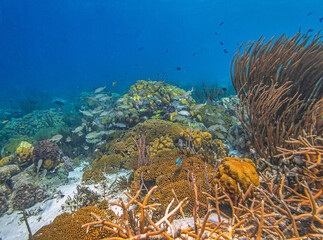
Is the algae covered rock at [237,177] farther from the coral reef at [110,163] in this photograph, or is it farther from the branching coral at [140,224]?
the coral reef at [110,163]

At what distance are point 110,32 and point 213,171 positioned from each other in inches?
4946

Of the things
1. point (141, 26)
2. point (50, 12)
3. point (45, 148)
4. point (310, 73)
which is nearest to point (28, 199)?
point (45, 148)

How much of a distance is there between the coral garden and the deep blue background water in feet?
131

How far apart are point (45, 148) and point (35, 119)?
1032cm

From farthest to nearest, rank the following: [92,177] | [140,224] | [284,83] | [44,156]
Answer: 1. [44,156]
2. [92,177]
3. [284,83]
4. [140,224]

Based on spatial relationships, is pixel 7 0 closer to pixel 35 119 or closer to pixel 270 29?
pixel 35 119

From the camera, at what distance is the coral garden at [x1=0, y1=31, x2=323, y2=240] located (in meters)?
1.69

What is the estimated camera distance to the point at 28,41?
92.8 meters

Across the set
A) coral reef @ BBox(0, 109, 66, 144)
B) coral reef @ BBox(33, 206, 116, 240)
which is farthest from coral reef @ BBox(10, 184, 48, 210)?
coral reef @ BBox(0, 109, 66, 144)

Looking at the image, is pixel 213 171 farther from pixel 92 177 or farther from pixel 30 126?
pixel 30 126

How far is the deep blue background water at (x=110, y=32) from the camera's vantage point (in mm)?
58156

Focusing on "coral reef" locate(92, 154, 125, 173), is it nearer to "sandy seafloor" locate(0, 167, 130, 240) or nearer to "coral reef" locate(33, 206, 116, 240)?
"sandy seafloor" locate(0, 167, 130, 240)

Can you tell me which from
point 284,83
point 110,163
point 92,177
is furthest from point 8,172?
point 284,83

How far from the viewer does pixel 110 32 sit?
106438mm
